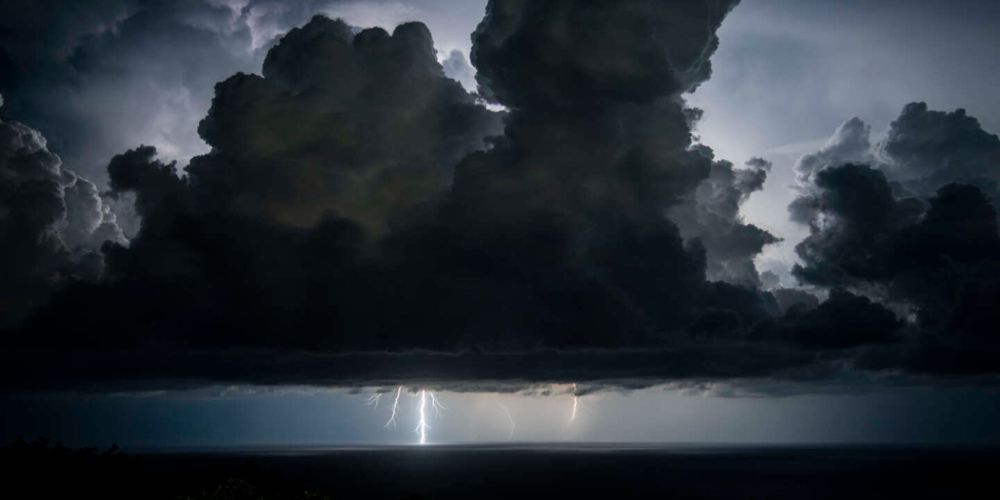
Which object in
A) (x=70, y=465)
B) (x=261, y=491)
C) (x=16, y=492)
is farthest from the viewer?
(x=70, y=465)

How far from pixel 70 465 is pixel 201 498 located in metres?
23.8

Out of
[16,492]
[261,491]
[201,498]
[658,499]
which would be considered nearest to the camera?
[201,498]

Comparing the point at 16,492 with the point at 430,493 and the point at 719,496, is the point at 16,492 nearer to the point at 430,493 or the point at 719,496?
the point at 430,493

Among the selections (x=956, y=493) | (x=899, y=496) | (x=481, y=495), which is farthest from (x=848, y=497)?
(x=481, y=495)

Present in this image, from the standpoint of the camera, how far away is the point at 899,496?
19575cm

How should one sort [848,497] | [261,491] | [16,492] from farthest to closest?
[848,497] → [16,492] → [261,491]

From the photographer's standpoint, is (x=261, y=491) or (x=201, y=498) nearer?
(x=201, y=498)

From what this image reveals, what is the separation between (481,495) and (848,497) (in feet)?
276

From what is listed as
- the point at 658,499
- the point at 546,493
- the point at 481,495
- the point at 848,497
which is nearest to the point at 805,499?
the point at 848,497

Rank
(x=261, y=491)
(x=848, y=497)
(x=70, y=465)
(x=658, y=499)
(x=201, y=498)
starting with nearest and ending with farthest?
1. (x=201, y=498)
2. (x=261, y=491)
3. (x=70, y=465)
4. (x=658, y=499)
5. (x=848, y=497)

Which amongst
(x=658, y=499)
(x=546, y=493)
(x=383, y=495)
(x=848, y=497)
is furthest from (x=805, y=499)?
(x=383, y=495)

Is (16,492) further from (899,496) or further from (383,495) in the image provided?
(899,496)

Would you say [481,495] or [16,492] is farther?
[481,495]

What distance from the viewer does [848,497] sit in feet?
641
